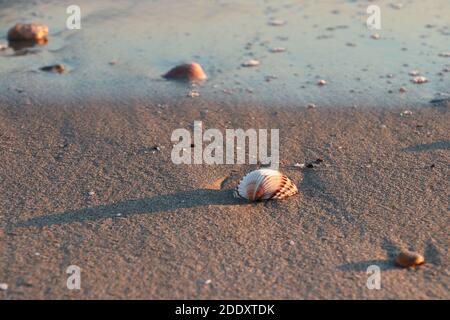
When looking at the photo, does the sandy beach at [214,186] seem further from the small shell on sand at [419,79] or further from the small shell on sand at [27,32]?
the small shell on sand at [27,32]

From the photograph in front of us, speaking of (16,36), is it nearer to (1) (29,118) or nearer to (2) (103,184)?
(1) (29,118)

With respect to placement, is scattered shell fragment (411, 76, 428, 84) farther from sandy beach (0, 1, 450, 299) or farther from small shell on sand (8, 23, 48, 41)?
small shell on sand (8, 23, 48, 41)

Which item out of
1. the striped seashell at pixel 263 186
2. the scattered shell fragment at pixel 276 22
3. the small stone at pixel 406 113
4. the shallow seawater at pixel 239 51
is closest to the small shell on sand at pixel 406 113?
the small stone at pixel 406 113

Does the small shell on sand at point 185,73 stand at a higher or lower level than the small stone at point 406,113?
higher

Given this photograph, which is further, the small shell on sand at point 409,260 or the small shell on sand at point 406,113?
the small shell on sand at point 406,113
